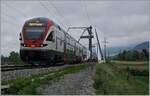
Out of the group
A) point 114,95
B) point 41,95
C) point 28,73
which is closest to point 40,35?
point 28,73

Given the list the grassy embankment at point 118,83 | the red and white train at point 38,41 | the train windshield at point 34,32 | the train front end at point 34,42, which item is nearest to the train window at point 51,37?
the red and white train at point 38,41

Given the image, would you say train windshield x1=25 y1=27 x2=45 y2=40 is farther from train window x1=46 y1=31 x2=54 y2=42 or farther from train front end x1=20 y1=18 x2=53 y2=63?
train window x1=46 y1=31 x2=54 y2=42

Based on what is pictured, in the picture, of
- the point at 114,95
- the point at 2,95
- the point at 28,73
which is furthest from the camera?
the point at 28,73

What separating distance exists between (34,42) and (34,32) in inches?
30.3

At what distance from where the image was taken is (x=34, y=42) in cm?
2612

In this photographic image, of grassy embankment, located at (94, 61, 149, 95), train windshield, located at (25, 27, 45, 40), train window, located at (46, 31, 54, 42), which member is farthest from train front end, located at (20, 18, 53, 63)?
grassy embankment, located at (94, 61, 149, 95)

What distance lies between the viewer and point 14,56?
57875mm

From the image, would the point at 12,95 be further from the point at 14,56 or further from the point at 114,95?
the point at 14,56

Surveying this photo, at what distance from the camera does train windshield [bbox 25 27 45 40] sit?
85.9 feet

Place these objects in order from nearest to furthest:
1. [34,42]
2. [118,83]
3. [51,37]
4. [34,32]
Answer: [118,83] < [34,42] < [34,32] < [51,37]

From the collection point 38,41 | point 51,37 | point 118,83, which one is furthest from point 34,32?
point 118,83

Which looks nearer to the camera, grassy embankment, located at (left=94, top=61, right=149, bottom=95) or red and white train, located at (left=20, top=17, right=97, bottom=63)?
grassy embankment, located at (left=94, top=61, right=149, bottom=95)

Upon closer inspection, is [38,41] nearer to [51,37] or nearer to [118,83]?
[51,37]

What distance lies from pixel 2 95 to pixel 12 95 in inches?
9.6
